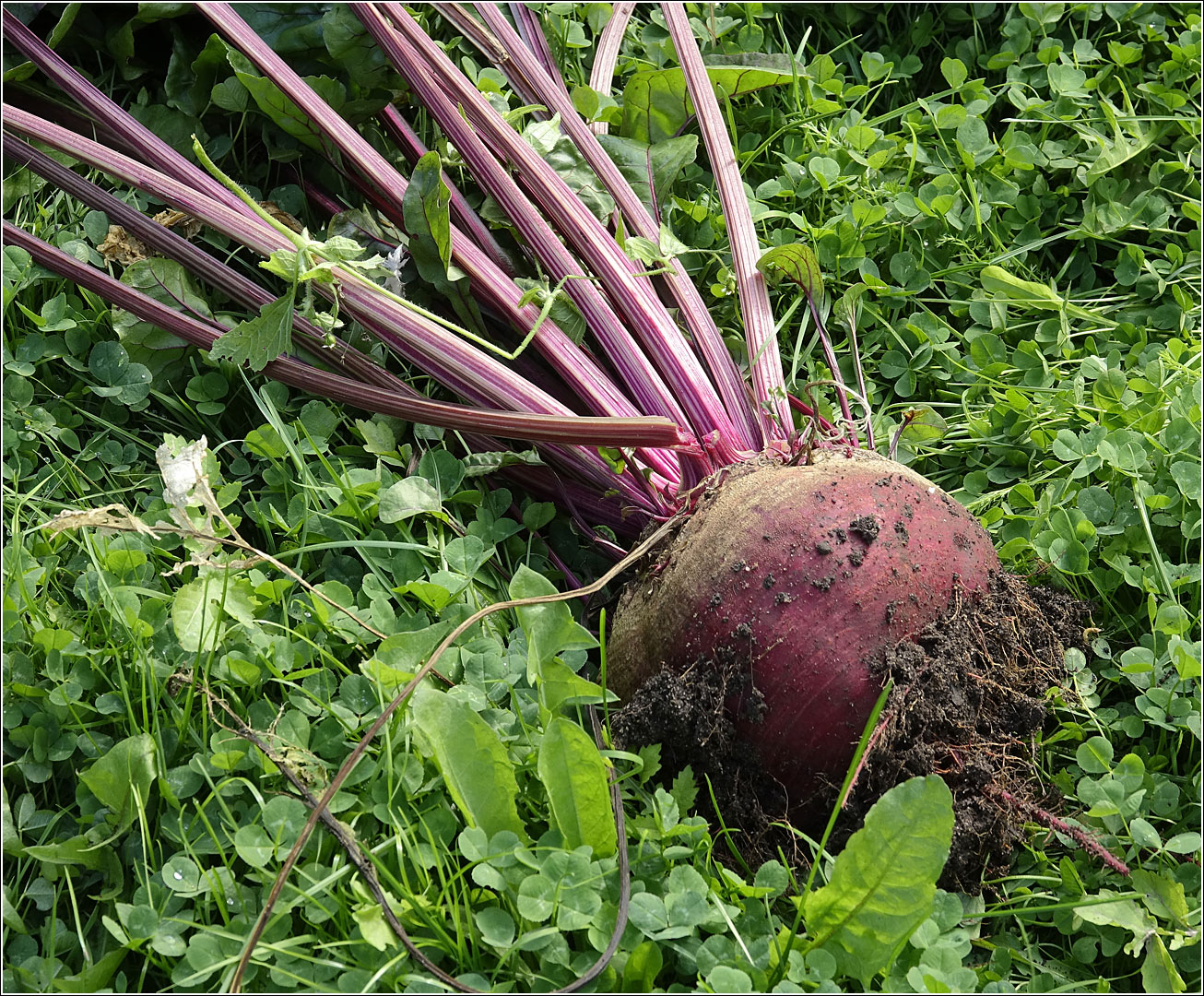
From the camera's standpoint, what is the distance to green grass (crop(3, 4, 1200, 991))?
4.96 feet

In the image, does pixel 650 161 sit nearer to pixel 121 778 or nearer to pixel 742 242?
pixel 742 242

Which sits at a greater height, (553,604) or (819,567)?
(553,604)

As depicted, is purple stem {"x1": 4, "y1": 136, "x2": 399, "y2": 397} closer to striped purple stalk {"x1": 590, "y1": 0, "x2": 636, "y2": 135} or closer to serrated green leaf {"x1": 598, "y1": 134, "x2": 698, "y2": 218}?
serrated green leaf {"x1": 598, "y1": 134, "x2": 698, "y2": 218}

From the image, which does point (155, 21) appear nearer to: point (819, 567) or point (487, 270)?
point (487, 270)

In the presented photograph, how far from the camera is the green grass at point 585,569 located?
4.96ft

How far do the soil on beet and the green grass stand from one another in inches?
2.6

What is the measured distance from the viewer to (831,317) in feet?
8.59

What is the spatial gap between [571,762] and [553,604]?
0.31 meters

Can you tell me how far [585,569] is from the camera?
214 cm

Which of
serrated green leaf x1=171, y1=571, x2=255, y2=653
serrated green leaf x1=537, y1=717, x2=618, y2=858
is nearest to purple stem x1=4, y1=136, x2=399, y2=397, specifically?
serrated green leaf x1=171, y1=571, x2=255, y2=653

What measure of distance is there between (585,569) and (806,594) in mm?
563

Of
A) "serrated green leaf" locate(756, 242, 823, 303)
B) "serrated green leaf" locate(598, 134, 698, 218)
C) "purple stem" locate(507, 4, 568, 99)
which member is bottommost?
"serrated green leaf" locate(756, 242, 823, 303)

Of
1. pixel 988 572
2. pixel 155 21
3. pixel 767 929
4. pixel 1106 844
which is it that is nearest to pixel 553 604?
pixel 767 929

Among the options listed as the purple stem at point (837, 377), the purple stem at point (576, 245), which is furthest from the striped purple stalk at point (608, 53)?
the purple stem at point (837, 377)
